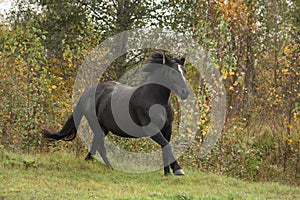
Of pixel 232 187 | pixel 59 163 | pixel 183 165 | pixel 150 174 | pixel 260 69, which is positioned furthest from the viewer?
pixel 260 69

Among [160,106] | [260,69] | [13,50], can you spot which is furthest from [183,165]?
[260,69]

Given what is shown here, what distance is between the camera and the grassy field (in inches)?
239

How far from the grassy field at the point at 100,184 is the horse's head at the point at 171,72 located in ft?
4.84

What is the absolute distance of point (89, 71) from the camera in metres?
11.3

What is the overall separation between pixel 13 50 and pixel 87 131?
2.44m

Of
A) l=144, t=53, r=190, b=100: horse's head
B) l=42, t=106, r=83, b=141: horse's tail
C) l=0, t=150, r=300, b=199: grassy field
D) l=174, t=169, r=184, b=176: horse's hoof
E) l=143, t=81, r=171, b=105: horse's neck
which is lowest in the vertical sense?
l=0, t=150, r=300, b=199: grassy field

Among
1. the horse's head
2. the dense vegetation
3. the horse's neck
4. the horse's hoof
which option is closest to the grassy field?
the horse's hoof

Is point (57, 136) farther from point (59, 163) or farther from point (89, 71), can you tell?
point (89, 71)

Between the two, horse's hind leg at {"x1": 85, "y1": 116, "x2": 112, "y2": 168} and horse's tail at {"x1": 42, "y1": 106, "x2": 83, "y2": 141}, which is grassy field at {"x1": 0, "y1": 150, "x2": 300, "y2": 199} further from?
horse's tail at {"x1": 42, "y1": 106, "x2": 83, "y2": 141}

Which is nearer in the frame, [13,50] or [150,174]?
[150,174]

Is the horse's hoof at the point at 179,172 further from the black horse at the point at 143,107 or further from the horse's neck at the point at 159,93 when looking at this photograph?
the horse's neck at the point at 159,93

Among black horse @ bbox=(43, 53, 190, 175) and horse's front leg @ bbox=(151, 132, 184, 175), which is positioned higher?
black horse @ bbox=(43, 53, 190, 175)

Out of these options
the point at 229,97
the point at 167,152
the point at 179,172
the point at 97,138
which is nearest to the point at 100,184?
the point at 167,152

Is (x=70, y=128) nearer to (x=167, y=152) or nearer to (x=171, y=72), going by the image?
(x=167, y=152)
